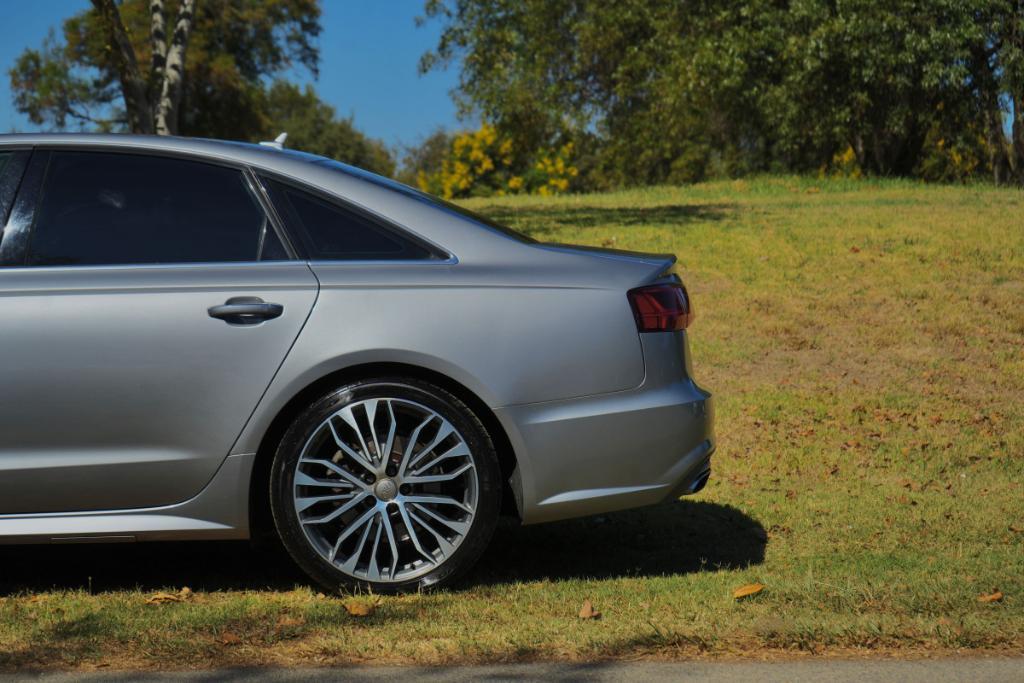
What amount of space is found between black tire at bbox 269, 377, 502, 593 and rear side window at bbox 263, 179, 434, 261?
0.50m

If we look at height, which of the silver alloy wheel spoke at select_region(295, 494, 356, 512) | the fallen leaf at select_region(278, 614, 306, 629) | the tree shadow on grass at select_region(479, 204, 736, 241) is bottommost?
the fallen leaf at select_region(278, 614, 306, 629)

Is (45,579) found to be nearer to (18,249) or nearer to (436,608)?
(18,249)

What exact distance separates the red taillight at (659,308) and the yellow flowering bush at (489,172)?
43.3 m

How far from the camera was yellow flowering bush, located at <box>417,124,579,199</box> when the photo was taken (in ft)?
160

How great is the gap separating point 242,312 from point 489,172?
1851 inches

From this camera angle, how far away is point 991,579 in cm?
507

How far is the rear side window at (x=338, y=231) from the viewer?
4.98 meters

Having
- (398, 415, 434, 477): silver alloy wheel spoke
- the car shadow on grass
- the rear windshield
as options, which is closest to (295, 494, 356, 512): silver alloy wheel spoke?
(398, 415, 434, 477): silver alloy wheel spoke

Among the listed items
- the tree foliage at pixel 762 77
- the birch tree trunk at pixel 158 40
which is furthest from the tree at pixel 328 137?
the birch tree trunk at pixel 158 40

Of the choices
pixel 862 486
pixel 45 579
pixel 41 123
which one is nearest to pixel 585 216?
pixel 862 486

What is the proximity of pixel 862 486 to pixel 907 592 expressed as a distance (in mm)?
2369

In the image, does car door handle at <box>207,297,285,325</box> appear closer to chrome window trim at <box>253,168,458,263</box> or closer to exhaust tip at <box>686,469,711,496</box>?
chrome window trim at <box>253,168,458,263</box>

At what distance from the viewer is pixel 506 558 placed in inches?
227

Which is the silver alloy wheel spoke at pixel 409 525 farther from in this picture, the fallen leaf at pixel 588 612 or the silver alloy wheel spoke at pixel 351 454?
the fallen leaf at pixel 588 612
